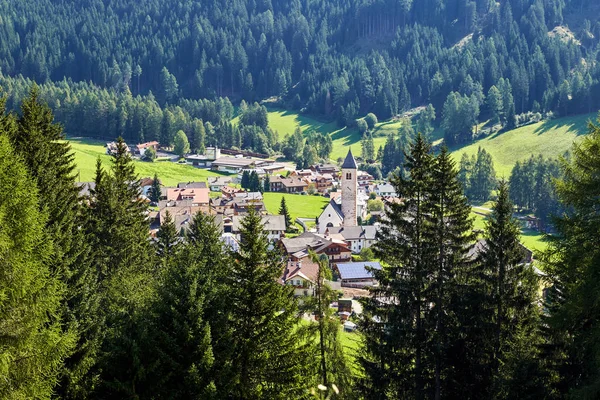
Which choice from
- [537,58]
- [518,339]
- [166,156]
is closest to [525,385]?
[518,339]

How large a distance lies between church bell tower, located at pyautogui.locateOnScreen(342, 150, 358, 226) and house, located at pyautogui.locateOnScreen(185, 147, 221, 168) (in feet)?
167

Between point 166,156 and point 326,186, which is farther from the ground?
point 166,156

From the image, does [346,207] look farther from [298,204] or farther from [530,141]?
[530,141]

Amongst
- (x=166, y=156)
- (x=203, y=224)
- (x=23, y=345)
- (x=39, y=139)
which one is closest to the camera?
(x=23, y=345)

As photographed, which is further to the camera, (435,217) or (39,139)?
(39,139)

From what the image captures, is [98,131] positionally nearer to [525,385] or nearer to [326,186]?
[326,186]

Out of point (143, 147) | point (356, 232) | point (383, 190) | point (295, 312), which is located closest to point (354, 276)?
point (356, 232)

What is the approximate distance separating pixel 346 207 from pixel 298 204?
15.9 metres

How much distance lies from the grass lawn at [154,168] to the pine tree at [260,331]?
324ft

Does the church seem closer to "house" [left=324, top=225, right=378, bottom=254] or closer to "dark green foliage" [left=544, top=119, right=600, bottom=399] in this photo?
"house" [left=324, top=225, right=378, bottom=254]

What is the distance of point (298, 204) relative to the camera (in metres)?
114

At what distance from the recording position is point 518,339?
72.5ft

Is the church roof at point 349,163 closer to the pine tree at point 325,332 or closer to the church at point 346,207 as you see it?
the church at point 346,207

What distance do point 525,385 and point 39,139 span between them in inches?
851
